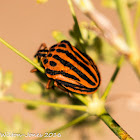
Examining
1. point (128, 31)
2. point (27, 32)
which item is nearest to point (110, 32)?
point (128, 31)

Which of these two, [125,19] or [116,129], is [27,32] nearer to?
[116,129]

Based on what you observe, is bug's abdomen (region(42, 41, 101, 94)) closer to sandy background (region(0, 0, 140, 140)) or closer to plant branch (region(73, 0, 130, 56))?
plant branch (region(73, 0, 130, 56))

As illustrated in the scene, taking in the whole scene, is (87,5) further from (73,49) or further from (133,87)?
(133,87)

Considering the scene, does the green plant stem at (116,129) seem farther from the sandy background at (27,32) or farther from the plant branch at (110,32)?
the sandy background at (27,32)

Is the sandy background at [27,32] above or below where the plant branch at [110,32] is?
above

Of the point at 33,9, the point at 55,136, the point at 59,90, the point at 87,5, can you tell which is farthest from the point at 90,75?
the point at 33,9

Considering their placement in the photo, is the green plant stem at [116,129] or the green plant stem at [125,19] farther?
the green plant stem at [116,129]

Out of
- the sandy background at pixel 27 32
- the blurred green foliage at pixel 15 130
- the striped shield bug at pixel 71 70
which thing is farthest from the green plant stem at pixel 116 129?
the sandy background at pixel 27 32
